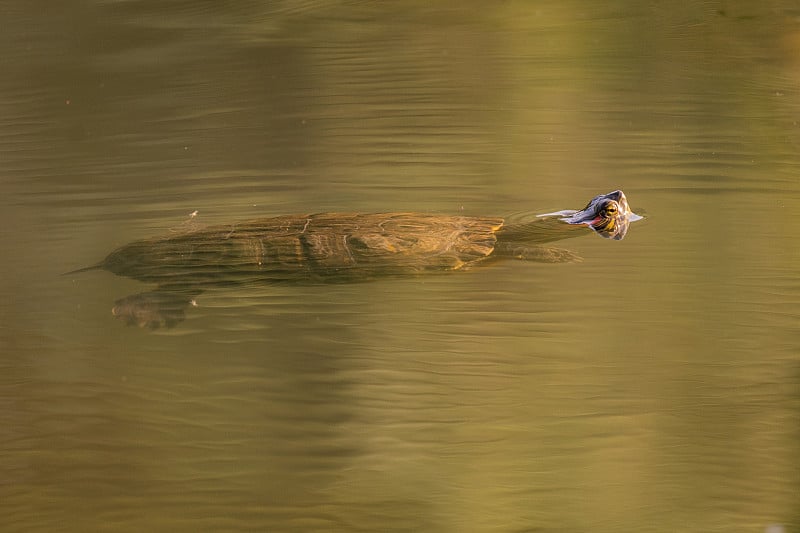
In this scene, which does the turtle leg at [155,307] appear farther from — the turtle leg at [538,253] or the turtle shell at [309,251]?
the turtle leg at [538,253]

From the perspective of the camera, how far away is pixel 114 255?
2.72 m

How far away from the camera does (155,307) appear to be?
253 centimetres

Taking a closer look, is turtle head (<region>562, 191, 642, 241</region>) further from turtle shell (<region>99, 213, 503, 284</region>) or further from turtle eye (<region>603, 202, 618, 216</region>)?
turtle shell (<region>99, 213, 503, 284</region>)

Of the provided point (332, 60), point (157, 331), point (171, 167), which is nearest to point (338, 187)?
point (171, 167)

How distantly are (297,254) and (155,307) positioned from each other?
17.2 inches

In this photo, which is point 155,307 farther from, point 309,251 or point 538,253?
point 538,253

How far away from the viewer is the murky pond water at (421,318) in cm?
192

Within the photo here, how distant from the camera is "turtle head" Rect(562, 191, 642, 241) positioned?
2.83m

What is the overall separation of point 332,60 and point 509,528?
3407 millimetres

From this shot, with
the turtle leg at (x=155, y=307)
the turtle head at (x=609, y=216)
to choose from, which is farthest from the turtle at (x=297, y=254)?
the turtle head at (x=609, y=216)

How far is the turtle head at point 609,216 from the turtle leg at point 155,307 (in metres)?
1.31

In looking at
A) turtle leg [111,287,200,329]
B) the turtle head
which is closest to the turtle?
turtle leg [111,287,200,329]

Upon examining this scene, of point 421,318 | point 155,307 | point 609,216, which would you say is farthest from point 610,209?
point 155,307

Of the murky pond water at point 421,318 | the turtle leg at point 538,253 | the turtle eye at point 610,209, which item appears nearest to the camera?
the murky pond water at point 421,318
